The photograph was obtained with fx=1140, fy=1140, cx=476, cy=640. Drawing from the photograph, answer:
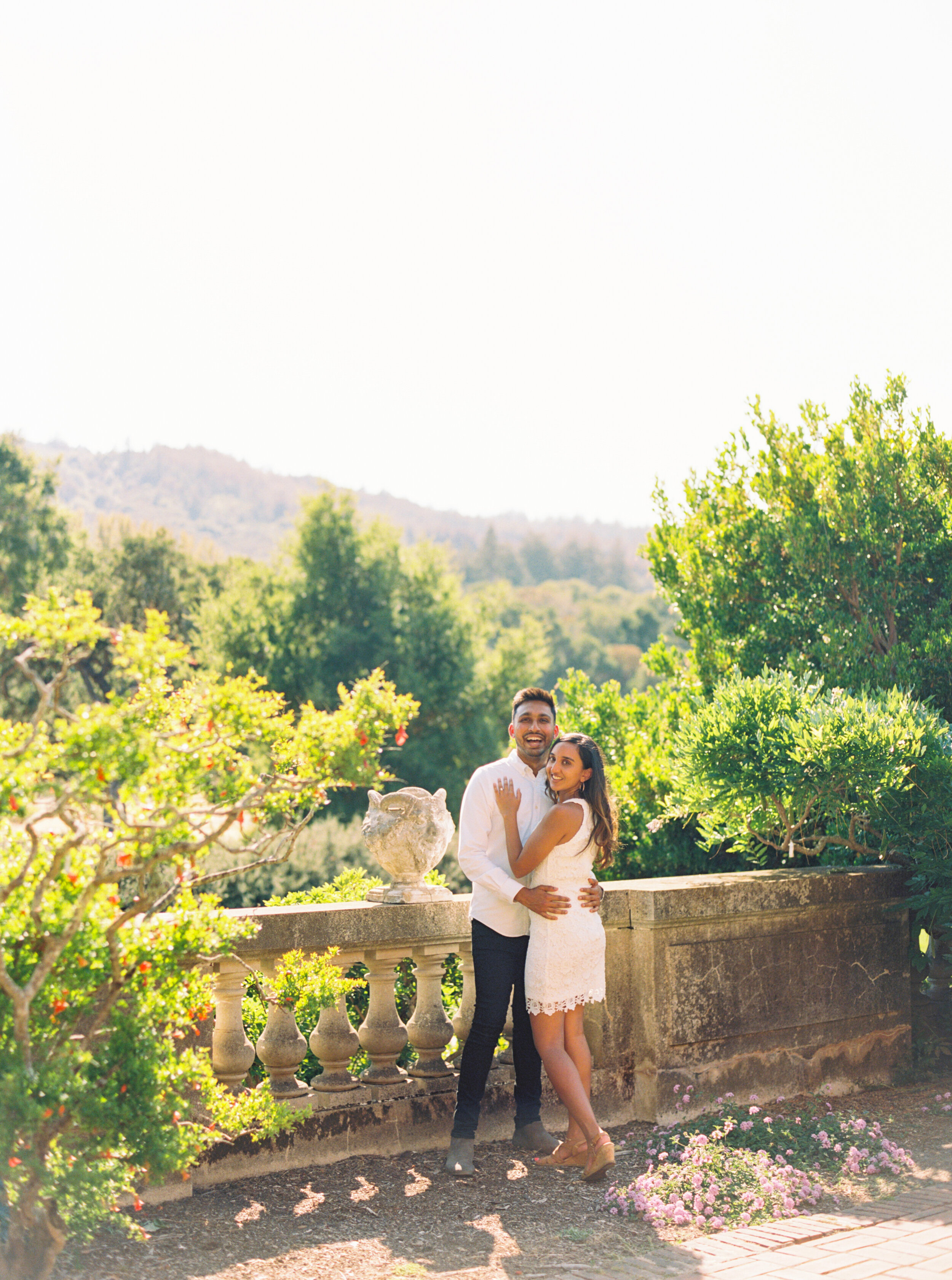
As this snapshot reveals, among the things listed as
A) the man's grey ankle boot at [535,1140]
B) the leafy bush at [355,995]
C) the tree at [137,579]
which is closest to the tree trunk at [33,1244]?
the man's grey ankle boot at [535,1140]

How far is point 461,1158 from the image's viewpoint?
4.57 metres

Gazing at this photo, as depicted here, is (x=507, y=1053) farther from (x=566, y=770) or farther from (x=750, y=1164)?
(x=566, y=770)

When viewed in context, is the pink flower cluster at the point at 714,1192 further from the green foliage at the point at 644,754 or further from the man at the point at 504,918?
the green foliage at the point at 644,754

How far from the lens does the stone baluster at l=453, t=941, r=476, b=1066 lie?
17.0 feet

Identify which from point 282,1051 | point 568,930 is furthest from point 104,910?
point 568,930

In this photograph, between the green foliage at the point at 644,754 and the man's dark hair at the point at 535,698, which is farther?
the green foliage at the point at 644,754

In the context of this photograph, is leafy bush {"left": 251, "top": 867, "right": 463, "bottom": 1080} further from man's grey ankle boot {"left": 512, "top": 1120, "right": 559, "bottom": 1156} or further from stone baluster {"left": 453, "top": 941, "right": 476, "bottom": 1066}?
man's grey ankle boot {"left": 512, "top": 1120, "right": 559, "bottom": 1156}

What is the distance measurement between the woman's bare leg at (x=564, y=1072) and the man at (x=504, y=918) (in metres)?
0.18

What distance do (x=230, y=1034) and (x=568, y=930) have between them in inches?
55.2

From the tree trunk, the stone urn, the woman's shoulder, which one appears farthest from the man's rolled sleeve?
the tree trunk

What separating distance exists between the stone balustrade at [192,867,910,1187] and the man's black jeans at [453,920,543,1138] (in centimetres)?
24

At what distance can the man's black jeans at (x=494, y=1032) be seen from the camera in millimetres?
4672

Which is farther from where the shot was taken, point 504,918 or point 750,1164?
point 504,918

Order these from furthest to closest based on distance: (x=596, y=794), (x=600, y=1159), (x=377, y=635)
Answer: (x=377, y=635), (x=596, y=794), (x=600, y=1159)
